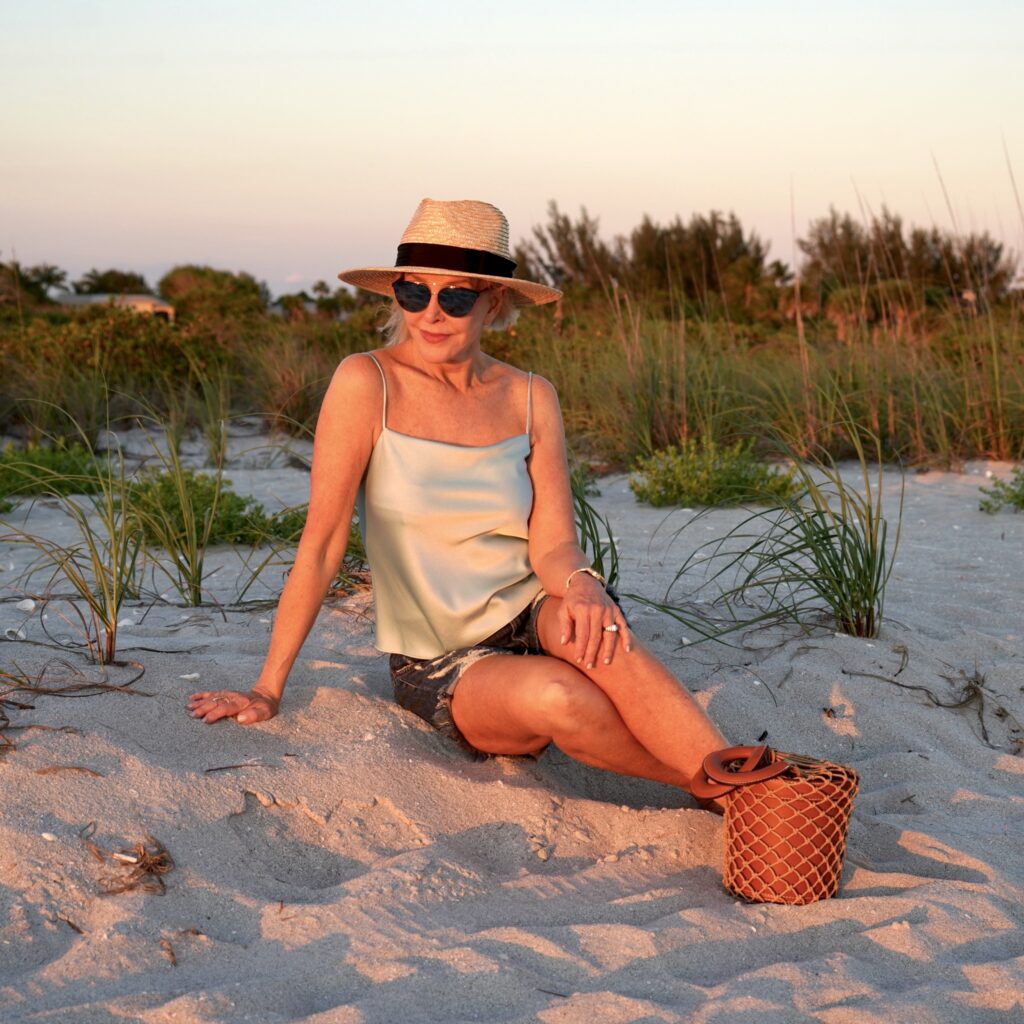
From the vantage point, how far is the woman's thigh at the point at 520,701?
264cm

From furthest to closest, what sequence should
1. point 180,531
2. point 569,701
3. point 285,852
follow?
point 180,531
point 569,701
point 285,852

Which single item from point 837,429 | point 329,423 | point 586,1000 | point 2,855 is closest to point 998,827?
point 586,1000

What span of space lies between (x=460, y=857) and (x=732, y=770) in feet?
1.94

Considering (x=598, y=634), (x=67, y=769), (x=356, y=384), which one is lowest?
(x=67, y=769)

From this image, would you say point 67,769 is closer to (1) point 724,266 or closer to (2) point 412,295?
(2) point 412,295

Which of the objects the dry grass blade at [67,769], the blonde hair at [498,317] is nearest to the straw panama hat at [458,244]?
the blonde hair at [498,317]

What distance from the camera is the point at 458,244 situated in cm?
288

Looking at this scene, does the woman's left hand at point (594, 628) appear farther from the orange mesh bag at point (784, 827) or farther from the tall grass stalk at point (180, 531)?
the tall grass stalk at point (180, 531)

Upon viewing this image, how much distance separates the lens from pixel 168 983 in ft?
6.66

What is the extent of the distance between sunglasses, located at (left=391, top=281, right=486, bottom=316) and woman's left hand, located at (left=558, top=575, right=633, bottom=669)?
0.75m

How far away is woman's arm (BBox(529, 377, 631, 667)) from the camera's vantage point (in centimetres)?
265

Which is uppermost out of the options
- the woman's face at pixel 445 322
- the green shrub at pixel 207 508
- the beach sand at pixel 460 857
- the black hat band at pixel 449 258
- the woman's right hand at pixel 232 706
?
the black hat band at pixel 449 258

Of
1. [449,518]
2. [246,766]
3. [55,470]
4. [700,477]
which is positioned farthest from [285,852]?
[55,470]

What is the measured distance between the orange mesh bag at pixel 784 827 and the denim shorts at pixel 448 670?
656 millimetres
